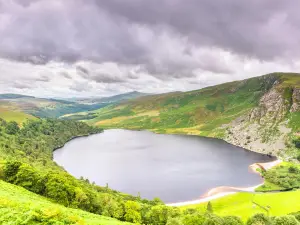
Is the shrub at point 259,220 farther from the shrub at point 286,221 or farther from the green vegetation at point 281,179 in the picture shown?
the green vegetation at point 281,179

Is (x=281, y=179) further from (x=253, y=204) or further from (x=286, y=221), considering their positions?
(x=286, y=221)

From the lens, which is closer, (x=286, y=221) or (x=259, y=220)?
(x=286, y=221)

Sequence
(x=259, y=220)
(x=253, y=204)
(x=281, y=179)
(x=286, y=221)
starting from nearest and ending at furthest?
1. (x=286, y=221)
2. (x=259, y=220)
3. (x=253, y=204)
4. (x=281, y=179)

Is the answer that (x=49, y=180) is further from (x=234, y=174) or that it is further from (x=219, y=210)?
(x=234, y=174)

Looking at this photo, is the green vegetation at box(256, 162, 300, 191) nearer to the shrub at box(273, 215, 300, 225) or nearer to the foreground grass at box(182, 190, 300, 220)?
the foreground grass at box(182, 190, 300, 220)

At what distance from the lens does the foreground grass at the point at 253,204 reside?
4107 inches

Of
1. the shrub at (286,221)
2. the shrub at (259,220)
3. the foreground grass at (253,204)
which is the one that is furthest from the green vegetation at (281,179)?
the shrub at (286,221)

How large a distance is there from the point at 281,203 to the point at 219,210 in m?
26.5

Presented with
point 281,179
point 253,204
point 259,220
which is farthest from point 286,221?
point 281,179

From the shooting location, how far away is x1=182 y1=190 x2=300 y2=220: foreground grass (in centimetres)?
10431

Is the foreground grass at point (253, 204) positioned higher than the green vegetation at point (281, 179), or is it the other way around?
the green vegetation at point (281, 179)

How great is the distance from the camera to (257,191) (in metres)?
139

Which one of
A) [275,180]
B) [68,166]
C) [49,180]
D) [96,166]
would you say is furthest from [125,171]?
[49,180]

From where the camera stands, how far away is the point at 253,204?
114 m
